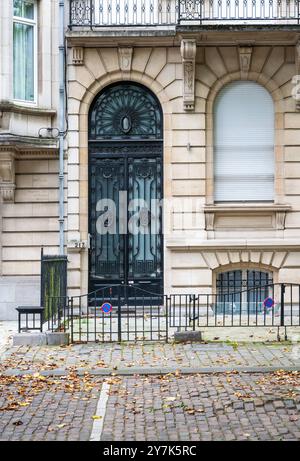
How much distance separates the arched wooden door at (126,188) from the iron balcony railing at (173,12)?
1682 mm

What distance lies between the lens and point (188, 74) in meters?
18.6

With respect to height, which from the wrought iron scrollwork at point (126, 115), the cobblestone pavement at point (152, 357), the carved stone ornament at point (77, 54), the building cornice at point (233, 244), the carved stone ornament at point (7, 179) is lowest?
the cobblestone pavement at point (152, 357)

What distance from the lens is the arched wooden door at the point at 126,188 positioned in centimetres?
1919

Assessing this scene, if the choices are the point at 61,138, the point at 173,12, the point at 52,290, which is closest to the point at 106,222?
the point at 61,138

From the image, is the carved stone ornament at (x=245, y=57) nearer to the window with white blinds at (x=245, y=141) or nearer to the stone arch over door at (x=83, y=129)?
the window with white blinds at (x=245, y=141)

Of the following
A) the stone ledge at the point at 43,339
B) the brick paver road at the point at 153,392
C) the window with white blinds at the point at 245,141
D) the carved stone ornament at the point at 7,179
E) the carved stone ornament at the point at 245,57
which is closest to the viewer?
the brick paver road at the point at 153,392

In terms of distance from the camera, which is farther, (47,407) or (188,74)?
(188,74)

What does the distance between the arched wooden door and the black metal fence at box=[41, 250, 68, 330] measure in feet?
7.06

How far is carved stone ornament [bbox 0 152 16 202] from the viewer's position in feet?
60.8

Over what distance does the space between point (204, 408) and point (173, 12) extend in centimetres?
1235

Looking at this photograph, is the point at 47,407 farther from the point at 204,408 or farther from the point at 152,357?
the point at 152,357

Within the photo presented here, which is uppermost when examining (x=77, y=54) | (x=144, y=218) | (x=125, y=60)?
(x=77, y=54)

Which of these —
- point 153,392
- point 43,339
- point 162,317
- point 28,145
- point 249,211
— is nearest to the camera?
point 153,392

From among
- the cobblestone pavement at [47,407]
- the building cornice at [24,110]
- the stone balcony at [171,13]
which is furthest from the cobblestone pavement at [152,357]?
the stone balcony at [171,13]
